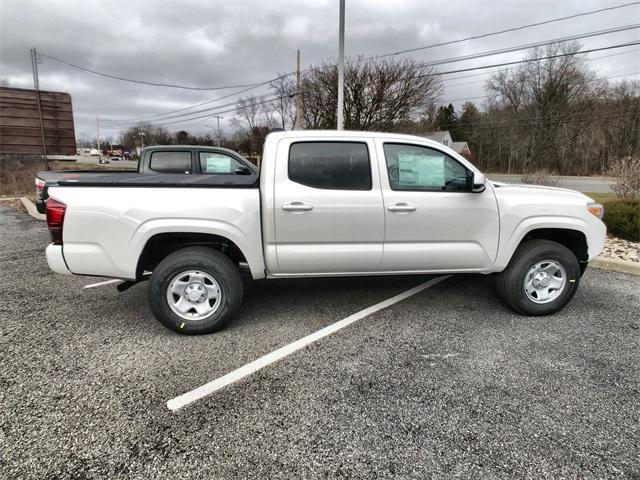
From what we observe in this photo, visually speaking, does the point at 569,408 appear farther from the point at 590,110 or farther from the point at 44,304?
the point at 590,110

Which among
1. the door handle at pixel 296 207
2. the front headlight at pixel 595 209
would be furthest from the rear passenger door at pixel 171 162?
the front headlight at pixel 595 209

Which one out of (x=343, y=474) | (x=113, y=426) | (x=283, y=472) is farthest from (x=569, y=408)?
(x=113, y=426)

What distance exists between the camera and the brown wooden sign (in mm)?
14047

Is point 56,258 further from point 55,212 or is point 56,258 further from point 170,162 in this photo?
point 170,162

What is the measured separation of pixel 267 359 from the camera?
3078 millimetres

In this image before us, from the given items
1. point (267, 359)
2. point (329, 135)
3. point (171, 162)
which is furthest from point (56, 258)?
point (171, 162)

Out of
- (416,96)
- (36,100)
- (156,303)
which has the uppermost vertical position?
(416,96)

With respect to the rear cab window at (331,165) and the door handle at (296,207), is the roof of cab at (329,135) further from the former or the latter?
the door handle at (296,207)

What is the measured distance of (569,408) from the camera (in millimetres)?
2512

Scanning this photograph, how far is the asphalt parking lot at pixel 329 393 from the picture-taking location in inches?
81.0

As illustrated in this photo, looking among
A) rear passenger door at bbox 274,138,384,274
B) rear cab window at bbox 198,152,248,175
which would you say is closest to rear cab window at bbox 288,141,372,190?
rear passenger door at bbox 274,138,384,274

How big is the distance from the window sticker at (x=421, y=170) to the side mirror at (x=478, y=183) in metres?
0.29

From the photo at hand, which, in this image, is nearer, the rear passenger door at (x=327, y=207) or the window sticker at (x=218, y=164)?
the rear passenger door at (x=327, y=207)

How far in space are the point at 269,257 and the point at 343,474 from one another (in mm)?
1931
